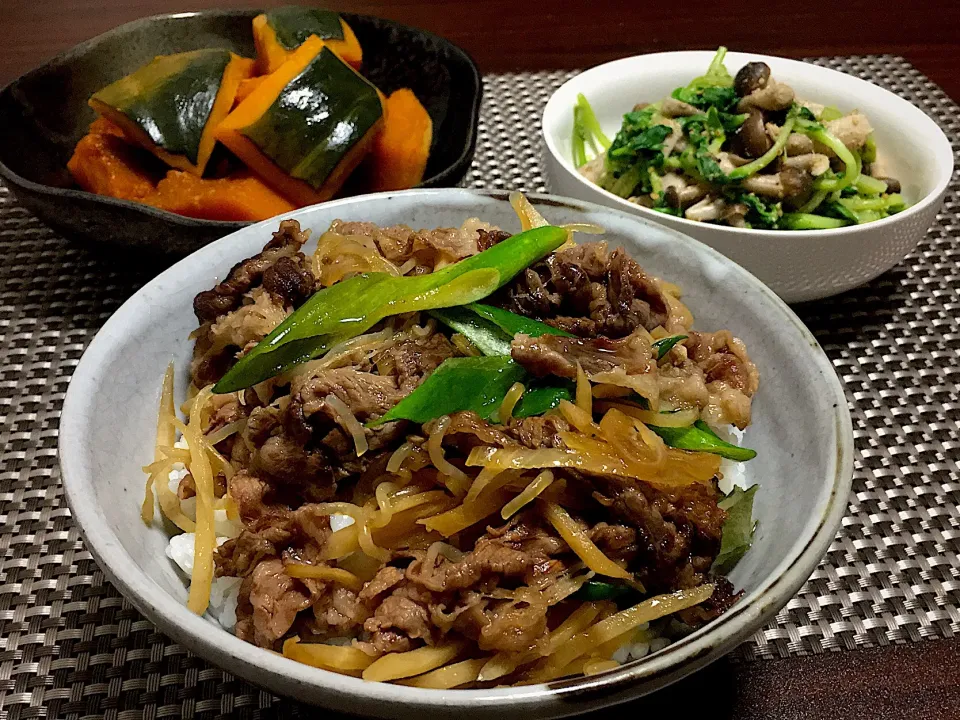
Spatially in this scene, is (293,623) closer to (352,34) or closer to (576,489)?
(576,489)

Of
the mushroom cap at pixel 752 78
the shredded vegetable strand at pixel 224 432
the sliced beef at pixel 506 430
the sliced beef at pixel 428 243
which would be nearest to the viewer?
the sliced beef at pixel 506 430

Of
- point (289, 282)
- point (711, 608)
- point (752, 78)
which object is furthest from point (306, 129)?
point (711, 608)

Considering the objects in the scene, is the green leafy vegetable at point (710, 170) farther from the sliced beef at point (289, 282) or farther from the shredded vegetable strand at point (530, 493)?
the shredded vegetable strand at point (530, 493)

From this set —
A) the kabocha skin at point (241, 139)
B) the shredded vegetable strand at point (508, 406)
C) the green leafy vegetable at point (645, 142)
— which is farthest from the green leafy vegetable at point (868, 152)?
the shredded vegetable strand at point (508, 406)

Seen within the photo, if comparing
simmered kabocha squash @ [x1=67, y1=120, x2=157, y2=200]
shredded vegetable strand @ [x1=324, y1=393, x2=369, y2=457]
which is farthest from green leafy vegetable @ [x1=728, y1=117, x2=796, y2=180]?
simmered kabocha squash @ [x1=67, y1=120, x2=157, y2=200]

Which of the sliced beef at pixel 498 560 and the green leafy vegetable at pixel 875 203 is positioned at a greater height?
the sliced beef at pixel 498 560

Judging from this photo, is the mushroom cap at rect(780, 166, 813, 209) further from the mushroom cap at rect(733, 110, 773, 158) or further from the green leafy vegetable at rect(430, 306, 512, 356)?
the green leafy vegetable at rect(430, 306, 512, 356)

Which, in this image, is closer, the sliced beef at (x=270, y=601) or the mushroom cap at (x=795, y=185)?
the sliced beef at (x=270, y=601)
